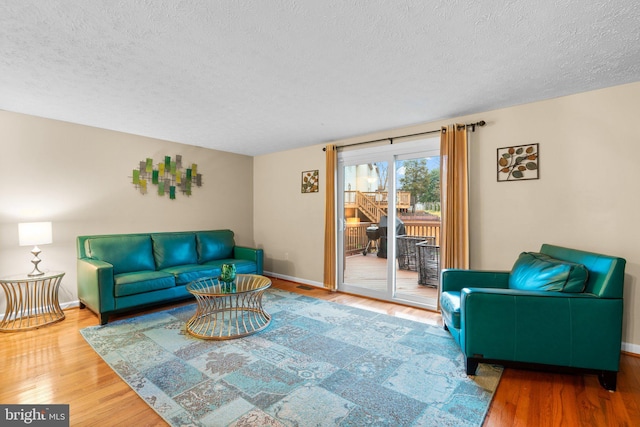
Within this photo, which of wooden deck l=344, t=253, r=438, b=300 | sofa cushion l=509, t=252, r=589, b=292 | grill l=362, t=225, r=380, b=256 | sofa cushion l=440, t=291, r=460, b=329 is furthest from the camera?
grill l=362, t=225, r=380, b=256

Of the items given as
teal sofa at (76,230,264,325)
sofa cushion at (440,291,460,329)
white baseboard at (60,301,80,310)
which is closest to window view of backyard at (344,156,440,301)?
sofa cushion at (440,291,460,329)

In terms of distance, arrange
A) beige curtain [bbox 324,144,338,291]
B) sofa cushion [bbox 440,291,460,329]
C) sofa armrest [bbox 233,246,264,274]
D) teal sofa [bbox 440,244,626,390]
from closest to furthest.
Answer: teal sofa [bbox 440,244,626,390] < sofa cushion [bbox 440,291,460,329] < beige curtain [bbox 324,144,338,291] < sofa armrest [bbox 233,246,264,274]

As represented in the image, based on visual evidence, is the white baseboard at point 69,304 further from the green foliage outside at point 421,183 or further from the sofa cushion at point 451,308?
the green foliage outside at point 421,183

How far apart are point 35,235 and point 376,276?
13.8 ft

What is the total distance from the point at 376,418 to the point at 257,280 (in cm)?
204

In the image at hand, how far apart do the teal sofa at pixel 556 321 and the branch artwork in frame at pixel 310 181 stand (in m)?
3.15

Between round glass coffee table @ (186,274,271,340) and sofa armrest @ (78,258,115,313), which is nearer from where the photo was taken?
round glass coffee table @ (186,274,271,340)

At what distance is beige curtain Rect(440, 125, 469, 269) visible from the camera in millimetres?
Result: 3357

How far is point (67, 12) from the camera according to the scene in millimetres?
1688

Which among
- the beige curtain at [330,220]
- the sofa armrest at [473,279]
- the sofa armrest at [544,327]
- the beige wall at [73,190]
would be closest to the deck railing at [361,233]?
the beige curtain at [330,220]

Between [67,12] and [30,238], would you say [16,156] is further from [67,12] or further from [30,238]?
[67,12]

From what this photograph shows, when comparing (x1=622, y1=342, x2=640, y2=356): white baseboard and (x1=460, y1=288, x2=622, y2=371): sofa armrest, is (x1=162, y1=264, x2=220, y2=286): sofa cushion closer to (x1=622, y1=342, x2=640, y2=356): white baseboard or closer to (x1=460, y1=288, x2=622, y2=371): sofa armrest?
(x1=460, y1=288, x2=622, y2=371): sofa armrest

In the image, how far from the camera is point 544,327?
2.05 metres

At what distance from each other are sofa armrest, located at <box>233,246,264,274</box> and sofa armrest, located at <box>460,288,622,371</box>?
326 centimetres
